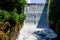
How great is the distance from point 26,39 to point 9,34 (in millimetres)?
2592

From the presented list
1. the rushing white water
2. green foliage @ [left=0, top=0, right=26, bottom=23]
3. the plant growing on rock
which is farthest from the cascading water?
the plant growing on rock

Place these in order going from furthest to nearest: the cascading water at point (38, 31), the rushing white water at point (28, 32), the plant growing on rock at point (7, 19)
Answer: the cascading water at point (38, 31) → the rushing white water at point (28, 32) → the plant growing on rock at point (7, 19)

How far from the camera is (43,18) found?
42.0 ft

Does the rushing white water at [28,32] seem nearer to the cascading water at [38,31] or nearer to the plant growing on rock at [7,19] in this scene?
the cascading water at [38,31]

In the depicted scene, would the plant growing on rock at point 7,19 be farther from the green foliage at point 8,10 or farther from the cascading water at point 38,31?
the cascading water at point 38,31

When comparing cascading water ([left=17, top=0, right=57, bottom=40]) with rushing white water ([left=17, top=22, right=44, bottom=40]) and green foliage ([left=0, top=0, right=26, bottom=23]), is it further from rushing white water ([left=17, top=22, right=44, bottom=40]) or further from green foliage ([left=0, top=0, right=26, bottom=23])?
green foliage ([left=0, top=0, right=26, bottom=23])

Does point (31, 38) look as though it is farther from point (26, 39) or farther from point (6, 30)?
point (6, 30)

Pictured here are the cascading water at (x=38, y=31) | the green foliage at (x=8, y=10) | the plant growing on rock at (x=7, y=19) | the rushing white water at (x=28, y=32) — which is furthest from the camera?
the cascading water at (x=38, y=31)

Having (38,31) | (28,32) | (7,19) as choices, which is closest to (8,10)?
(7,19)

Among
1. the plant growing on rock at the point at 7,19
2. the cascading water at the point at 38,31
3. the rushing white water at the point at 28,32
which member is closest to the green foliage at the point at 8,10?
the plant growing on rock at the point at 7,19

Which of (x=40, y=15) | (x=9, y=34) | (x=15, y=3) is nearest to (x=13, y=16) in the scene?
(x=9, y=34)

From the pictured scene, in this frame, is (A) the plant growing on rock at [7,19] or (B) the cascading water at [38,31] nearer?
(A) the plant growing on rock at [7,19]

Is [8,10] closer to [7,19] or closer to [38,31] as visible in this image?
[7,19]

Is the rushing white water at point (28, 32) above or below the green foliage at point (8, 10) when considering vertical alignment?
below
